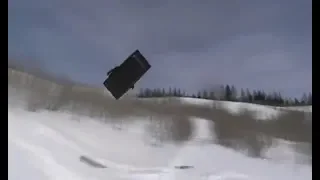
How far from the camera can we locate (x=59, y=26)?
1.60 metres

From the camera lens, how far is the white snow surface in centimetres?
156

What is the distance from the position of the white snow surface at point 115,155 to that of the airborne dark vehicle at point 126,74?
4.9 inches

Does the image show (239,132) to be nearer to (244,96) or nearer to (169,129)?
(244,96)

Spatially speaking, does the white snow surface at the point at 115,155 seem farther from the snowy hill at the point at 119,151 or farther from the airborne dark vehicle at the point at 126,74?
the airborne dark vehicle at the point at 126,74

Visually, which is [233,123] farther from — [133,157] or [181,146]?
[133,157]

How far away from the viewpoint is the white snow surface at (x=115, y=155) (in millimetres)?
1562

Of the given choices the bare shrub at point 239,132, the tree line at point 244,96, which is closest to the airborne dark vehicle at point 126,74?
the tree line at point 244,96

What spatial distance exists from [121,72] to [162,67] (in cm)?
14

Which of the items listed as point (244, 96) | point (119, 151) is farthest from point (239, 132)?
point (119, 151)

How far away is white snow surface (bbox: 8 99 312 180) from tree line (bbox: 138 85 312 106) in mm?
25

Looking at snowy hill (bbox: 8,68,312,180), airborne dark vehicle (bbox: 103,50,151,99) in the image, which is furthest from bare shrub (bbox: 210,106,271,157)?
airborne dark vehicle (bbox: 103,50,151,99)

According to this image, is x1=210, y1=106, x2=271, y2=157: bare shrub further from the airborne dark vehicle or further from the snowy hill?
Answer: the airborne dark vehicle

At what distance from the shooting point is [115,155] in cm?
160

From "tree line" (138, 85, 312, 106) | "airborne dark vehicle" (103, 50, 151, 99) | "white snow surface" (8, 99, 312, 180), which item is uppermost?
"airborne dark vehicle" (103, 50, 151, 99)
